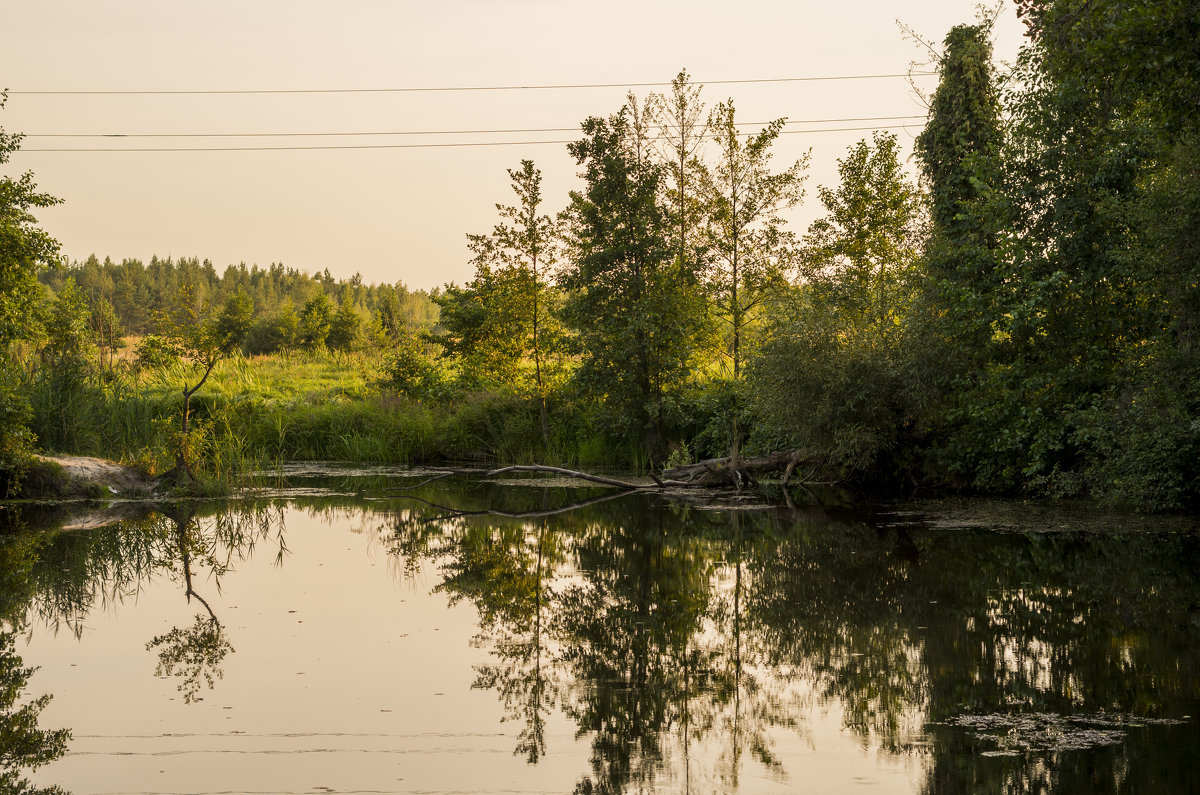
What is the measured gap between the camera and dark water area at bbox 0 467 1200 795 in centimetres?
493

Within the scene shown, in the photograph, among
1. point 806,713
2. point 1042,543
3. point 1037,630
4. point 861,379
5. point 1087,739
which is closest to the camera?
point 1087,739

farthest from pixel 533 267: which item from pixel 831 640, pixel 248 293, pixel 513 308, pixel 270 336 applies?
pixel 248 293

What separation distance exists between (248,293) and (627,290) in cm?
8632

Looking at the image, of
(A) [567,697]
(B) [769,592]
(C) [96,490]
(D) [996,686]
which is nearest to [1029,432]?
(B) [769,592]

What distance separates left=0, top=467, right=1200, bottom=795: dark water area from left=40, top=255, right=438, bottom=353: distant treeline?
3936 centimetres

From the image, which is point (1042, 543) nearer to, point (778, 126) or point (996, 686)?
point (996, 686)

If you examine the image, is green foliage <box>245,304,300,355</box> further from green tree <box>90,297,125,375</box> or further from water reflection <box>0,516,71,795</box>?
water reflection <box>0,516,71,795</box>

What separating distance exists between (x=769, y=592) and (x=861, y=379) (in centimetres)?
810

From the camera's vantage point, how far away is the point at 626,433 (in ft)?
69.2

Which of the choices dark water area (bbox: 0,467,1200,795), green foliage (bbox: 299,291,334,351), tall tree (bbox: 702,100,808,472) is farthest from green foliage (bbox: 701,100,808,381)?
green foliage (bbox: 299,291,334,351)

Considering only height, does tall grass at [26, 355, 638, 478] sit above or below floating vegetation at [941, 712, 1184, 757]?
above

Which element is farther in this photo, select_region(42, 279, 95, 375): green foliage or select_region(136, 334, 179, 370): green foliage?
select_region(42, 279, 95, 375): green foliage

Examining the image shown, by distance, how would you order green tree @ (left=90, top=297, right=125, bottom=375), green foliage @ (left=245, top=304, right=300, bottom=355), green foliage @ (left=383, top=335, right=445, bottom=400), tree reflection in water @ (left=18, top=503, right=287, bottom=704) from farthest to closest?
green foliage @ (left=245, top=304, right=300, bottom=355) → green tree @ (left=90, top=297, right=125, bottom=375) → green foliage @ (left=383, top=335, right=445, bottom=400) → tree reflection in water @ (left=18, top=503, right=287, bottom=704)

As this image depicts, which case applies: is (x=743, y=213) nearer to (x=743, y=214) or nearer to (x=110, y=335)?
(x=743, y=214)
